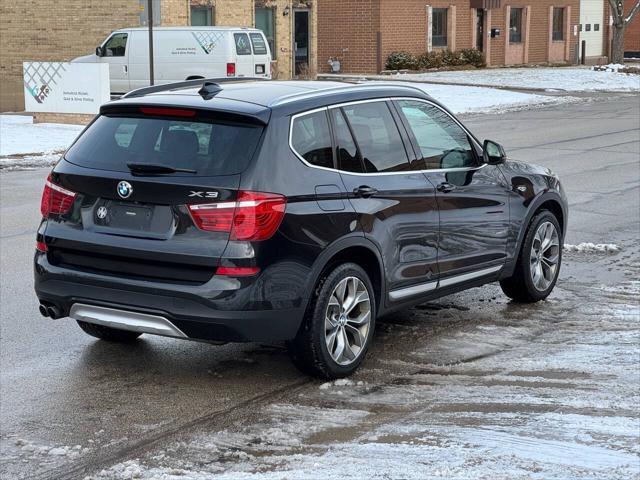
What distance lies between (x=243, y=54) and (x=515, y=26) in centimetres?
2876

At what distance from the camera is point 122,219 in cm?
621

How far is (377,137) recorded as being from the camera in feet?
22.9

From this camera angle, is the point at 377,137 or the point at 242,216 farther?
the point at 377,137

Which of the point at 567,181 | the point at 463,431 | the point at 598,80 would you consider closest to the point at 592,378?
the point at 463,431

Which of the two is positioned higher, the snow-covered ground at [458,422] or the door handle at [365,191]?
the door handle at [365,191]

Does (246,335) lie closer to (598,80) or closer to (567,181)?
(567,181)

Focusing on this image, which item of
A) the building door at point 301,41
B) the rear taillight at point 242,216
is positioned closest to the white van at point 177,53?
the building door at point 301,41

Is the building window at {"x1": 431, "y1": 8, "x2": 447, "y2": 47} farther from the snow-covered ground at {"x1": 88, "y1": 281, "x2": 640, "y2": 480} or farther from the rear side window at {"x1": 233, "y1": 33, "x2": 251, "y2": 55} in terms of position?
the snow-covered ground at {"x1": 88, "y1": 281, "x2": 640, "y2": 480}

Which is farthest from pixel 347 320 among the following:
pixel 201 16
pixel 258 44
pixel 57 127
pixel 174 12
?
pixel 201 16

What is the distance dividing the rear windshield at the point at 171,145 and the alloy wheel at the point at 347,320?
978 millimetres

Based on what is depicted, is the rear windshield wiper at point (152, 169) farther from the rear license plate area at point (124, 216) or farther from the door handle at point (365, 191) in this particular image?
the door handle at point (365, 191)

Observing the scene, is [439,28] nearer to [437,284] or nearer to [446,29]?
[446,29]

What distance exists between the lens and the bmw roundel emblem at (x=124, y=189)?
616cm

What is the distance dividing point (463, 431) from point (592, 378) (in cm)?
131
